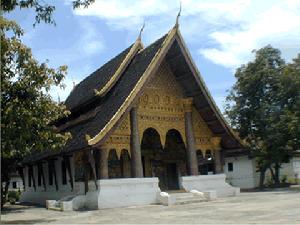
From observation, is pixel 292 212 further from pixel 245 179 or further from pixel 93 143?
pixel 245 179

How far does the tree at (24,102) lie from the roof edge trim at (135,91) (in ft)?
9.73

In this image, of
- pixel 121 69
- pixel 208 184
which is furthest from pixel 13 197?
pixel 208 184

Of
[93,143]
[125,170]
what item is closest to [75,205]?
[93,143]

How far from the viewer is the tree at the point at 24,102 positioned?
14.8 meters

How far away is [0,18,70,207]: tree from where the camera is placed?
1477cm

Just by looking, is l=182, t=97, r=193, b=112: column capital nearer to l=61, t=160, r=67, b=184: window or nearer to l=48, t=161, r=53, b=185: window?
l=61, t=160, r=67, b=184: window

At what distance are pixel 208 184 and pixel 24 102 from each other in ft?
37.2

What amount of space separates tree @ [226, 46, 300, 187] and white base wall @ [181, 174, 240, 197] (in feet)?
20.6

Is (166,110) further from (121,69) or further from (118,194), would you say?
(118,194)

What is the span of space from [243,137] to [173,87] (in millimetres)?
11600

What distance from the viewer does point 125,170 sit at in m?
25.0

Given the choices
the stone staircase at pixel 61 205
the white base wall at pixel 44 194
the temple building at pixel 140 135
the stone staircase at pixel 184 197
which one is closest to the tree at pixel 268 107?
the temple building at pixel 140 135

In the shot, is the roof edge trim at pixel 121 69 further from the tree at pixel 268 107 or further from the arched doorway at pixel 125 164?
the tree at pixel 268 107

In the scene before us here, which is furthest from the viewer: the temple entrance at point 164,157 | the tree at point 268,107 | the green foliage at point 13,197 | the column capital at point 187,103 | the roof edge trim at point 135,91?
the green foliage at point 13,197
